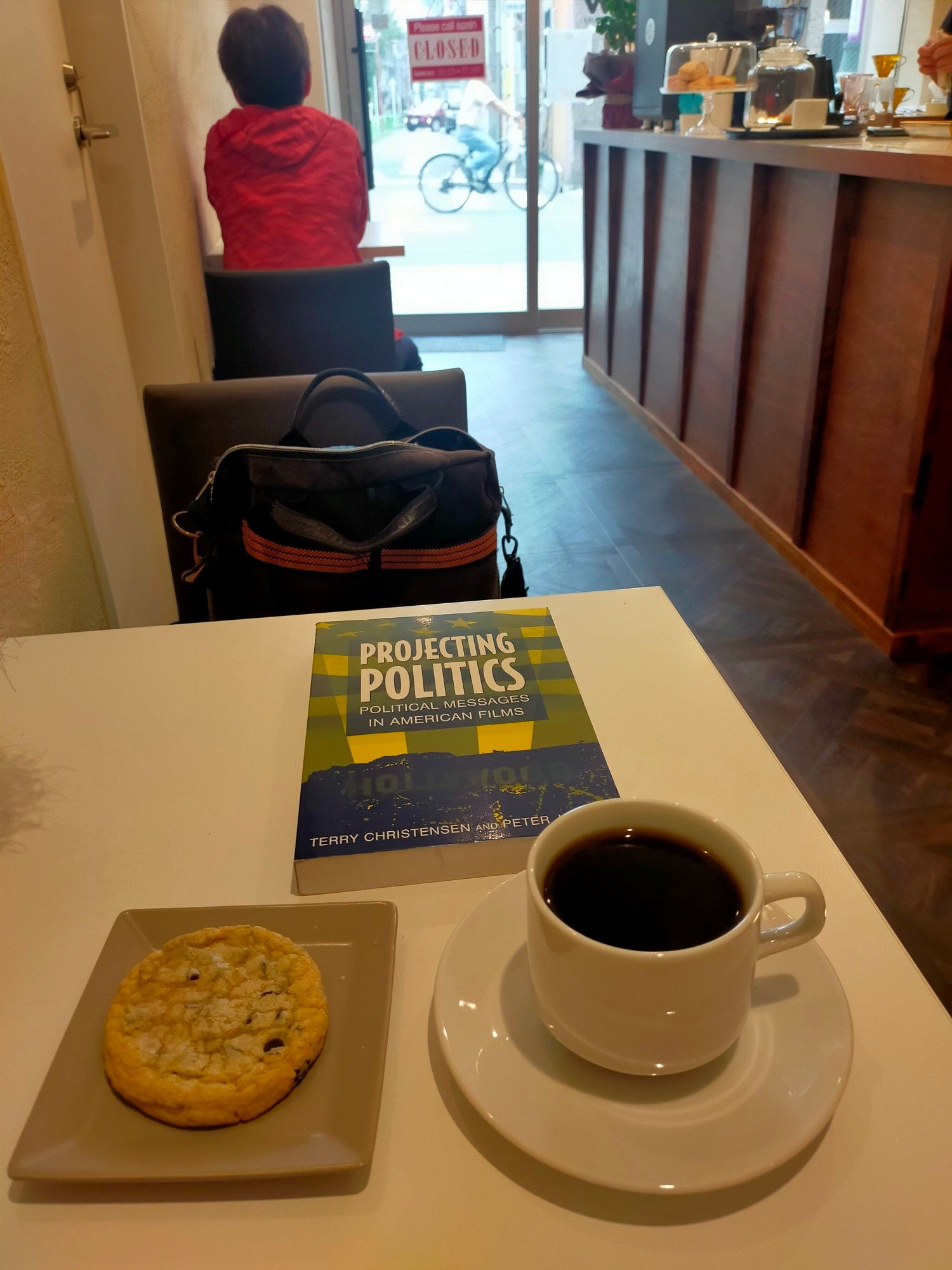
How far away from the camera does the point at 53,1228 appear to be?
1.36ft

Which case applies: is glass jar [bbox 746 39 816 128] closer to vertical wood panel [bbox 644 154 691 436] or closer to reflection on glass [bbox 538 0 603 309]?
vertical wood panel [bbox 644 154 691 436]

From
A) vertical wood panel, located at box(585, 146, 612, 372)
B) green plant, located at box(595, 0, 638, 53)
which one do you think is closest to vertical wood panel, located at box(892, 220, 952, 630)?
vertical wood panel, located at box(585, 146, 612, 372)

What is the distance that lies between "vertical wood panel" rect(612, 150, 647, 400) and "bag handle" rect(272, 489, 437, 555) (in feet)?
8.77

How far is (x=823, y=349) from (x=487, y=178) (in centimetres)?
342

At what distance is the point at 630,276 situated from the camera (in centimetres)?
369

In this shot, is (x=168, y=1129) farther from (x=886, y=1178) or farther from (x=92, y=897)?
(x=886, y=1178)

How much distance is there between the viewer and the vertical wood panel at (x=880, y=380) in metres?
1.83

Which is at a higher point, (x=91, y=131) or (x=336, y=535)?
(x=91, y=131)

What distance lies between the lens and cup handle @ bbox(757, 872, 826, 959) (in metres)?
0.46

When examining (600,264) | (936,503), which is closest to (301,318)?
(936,503)

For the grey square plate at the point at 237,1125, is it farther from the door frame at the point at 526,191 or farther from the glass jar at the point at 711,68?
the door frame at the point at 526,191

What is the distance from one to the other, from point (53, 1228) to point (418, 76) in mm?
5401

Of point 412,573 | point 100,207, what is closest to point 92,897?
point 412,573

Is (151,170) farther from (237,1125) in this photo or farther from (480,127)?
(480,127)
